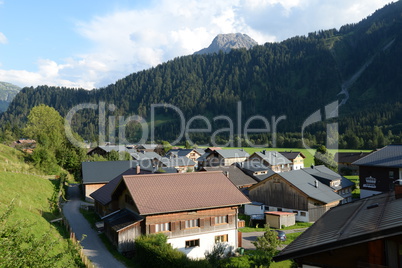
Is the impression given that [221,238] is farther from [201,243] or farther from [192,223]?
[192,223]

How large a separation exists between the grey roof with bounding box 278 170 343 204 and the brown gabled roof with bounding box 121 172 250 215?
1500cm

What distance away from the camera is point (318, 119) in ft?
654

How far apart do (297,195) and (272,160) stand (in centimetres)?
4396

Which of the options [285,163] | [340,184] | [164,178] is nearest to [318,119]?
[285,163]

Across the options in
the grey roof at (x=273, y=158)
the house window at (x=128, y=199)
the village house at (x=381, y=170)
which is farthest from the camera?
the grey roof at (x=273, y=158)

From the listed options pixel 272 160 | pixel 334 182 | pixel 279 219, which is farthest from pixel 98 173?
pixel 272 160

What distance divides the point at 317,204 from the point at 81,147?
5080 centimetres

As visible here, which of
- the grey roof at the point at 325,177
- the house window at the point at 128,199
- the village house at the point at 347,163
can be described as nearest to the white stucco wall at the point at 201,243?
the house window at the point at 128,199

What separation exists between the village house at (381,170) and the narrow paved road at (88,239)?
1492 inches

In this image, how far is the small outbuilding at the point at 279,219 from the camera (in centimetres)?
3653

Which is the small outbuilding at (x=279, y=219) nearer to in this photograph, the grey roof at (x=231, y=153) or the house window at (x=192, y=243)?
the house window at (x=192, y=243)

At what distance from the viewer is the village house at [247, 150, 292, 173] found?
270 ft

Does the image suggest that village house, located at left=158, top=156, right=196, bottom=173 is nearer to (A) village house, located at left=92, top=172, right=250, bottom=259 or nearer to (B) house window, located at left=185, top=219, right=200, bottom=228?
(A) village house, located at left=92, top=172, right=250, bottom=259

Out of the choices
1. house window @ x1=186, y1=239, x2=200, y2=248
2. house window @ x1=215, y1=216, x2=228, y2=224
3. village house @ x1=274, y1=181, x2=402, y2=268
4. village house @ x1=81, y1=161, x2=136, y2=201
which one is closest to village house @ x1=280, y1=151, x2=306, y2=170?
village house @ x1=81, y1=161, x2=136, y2=201
